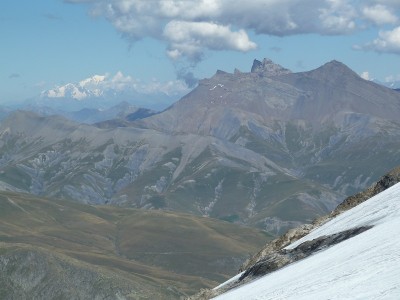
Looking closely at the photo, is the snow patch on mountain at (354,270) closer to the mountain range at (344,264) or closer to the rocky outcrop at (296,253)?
the mountain range at (344,264)

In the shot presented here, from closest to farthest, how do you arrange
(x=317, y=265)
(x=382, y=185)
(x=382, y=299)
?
(x=382, y=299) < (x=317, y=265) < (x=382, y=185)

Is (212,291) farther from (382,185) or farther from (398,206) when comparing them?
(382,185)

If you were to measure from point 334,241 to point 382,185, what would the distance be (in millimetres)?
17703

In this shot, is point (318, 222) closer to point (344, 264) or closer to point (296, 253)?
point (296, 253)

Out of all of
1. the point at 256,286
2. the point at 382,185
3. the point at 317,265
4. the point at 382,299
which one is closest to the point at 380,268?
the point at 382,299

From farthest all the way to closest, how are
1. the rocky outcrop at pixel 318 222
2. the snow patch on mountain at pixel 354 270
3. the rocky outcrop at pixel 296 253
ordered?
the rocky outcrop at pixel 318 222, the rocky outcrop at pixel 296 253, the snow patch on mountain at pixel 354 270

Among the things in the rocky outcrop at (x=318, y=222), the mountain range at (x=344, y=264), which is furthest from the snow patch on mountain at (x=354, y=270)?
the rocky outcrop at (x=318, y=222)

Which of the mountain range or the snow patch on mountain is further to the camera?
the mountain range

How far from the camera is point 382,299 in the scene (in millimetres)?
18625

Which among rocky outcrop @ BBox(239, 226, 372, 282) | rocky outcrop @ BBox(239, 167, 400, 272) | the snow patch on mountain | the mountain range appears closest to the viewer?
the snow patch on mountain

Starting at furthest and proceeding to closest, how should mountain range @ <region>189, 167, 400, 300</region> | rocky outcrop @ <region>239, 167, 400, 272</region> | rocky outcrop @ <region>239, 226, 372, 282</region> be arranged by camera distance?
rocky outcrop @ <region>239, 167, 400, 272</region> → rocky outcrop @ <region>239, 226, 372, 282</region> → mountain range @ <region>189, 167, 400, 300</region>

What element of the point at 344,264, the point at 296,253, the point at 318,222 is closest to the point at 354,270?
the point at 344,264

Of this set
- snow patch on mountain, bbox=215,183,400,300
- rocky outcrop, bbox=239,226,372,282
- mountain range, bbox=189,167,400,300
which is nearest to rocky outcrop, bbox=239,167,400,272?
mountain range, bbox=189,167,400,300

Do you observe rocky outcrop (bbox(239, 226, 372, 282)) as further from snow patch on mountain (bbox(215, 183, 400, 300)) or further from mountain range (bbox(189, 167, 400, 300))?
snow patch on mountain (bbox(215, 183, 400, 300))
